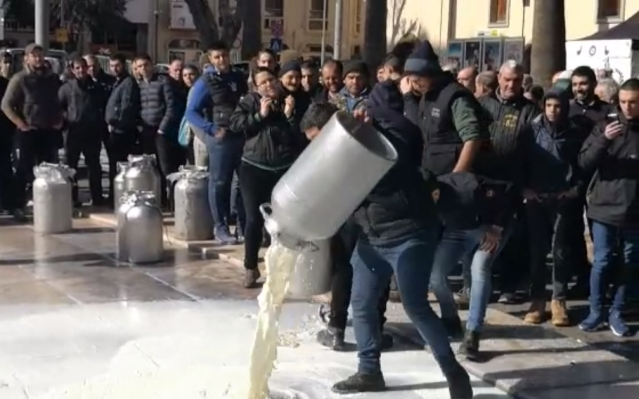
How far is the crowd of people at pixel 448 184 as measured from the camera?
19.0 ft

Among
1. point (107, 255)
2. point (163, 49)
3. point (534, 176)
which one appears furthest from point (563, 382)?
point (163, 49)

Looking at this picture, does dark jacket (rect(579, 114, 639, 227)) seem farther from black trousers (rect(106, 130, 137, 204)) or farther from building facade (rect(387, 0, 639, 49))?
building facade (rect(387, 0, 639, 49))

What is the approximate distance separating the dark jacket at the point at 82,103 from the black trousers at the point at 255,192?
14.7 ft

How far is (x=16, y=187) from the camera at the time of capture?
12.1m

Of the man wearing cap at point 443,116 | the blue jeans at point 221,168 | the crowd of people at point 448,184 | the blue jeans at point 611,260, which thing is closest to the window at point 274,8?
the crowd of people at point 448,184

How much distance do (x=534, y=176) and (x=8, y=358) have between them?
3.74m

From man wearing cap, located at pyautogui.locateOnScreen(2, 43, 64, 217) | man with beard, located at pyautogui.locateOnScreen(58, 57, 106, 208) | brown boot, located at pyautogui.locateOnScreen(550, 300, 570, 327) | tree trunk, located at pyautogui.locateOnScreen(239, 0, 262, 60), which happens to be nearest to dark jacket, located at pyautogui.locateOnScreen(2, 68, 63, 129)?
man wearing cap, located at pyautogui.locateOnScreen(2, 43, 64, 217)

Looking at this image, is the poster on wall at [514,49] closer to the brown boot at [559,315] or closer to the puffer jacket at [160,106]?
the puffer jacket at [160,106]

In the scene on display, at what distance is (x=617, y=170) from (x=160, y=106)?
6.13 meters

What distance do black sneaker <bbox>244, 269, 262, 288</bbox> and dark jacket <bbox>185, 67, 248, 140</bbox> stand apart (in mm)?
1892

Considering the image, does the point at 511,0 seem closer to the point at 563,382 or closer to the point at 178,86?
the point at 178,86

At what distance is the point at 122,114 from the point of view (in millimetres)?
12188

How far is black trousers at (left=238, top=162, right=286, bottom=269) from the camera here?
8.20 meters

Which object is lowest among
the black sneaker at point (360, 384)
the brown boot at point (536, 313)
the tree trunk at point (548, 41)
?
the black sneaker at point (360, 384)
